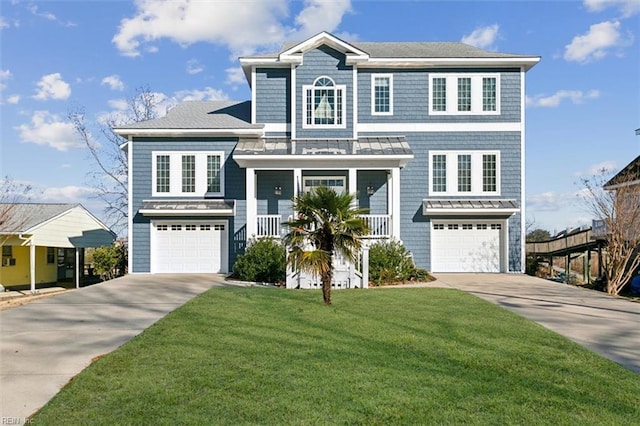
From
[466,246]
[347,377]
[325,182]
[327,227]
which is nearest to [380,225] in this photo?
[325,182]

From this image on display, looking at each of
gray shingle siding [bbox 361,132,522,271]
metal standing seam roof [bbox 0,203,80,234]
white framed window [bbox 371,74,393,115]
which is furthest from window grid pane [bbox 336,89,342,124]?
metal standing seam roof [bbox 0,203,80,234]

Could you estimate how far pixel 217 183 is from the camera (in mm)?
18141

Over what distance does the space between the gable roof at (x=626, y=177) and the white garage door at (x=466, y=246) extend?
4.97 m

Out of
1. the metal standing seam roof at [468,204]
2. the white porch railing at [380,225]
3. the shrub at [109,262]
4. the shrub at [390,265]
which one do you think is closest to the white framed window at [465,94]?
the metal standing seam roof at [468,204]

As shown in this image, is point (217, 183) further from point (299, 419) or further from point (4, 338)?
point (299, 419)

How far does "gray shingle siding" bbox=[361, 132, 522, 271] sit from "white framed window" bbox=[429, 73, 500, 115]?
3.07 feet

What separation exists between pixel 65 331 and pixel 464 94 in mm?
Result: 15818

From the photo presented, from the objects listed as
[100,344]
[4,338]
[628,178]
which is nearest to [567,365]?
[100,344]

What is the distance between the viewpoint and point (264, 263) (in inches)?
578

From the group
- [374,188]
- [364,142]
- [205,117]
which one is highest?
[205,117]

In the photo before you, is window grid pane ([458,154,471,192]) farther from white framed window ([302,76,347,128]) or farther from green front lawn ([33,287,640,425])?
green front lawn ([33,287,640,425])

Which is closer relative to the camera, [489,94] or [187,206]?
[187,206]

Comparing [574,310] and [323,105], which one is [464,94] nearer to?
[323,105]

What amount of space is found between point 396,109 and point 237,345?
14.0 metres
